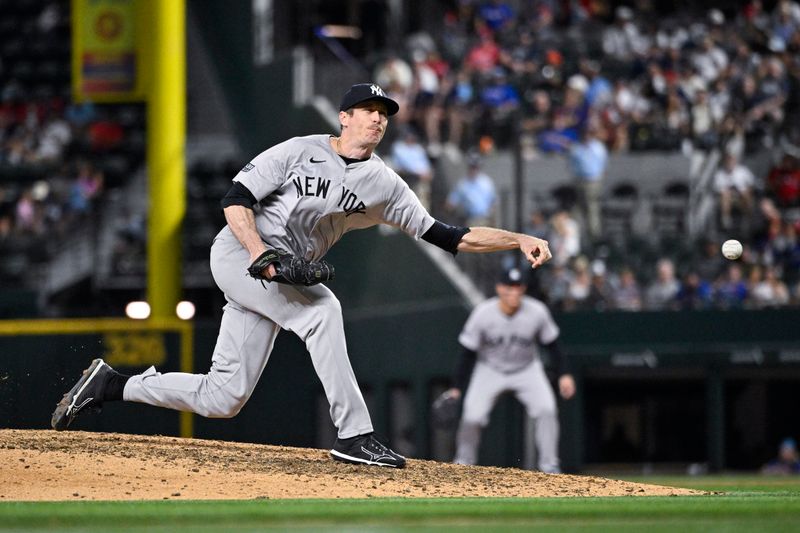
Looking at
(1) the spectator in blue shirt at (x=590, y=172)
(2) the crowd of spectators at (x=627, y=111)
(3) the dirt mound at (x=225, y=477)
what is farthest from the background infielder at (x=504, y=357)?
(1) the spectator in blue shirt at (x=590, y=172)

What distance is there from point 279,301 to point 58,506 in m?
1.65

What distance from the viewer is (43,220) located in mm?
20766

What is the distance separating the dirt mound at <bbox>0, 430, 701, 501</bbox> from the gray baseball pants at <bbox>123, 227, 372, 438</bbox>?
1.05ft

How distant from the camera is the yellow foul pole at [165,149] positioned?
1708 centimetres

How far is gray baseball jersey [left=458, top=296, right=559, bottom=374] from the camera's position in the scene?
12672mm

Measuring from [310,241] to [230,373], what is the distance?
0.80m

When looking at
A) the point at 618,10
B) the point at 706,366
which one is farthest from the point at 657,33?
the point at 706,366

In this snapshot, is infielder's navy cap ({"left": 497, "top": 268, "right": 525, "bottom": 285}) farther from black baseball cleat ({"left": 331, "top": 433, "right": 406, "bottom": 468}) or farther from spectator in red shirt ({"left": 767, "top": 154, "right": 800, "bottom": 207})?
spectator in red shirt ({"left": 767, "top": 154, "right": 800, "bottom": 207})

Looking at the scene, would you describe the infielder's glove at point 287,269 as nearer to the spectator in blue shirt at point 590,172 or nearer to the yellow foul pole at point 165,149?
the spectator in blue shirt at point 590,172

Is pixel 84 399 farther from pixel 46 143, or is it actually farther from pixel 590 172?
pixel 46 143

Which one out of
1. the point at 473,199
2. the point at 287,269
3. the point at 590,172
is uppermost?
the point at 590,172

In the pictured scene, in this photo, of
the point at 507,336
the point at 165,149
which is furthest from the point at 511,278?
the point at 165,149

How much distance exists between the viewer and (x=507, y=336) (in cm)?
1268

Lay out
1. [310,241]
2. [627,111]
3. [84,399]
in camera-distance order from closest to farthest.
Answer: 1. [310,241]
2. [84,399]
3. [627,111]
